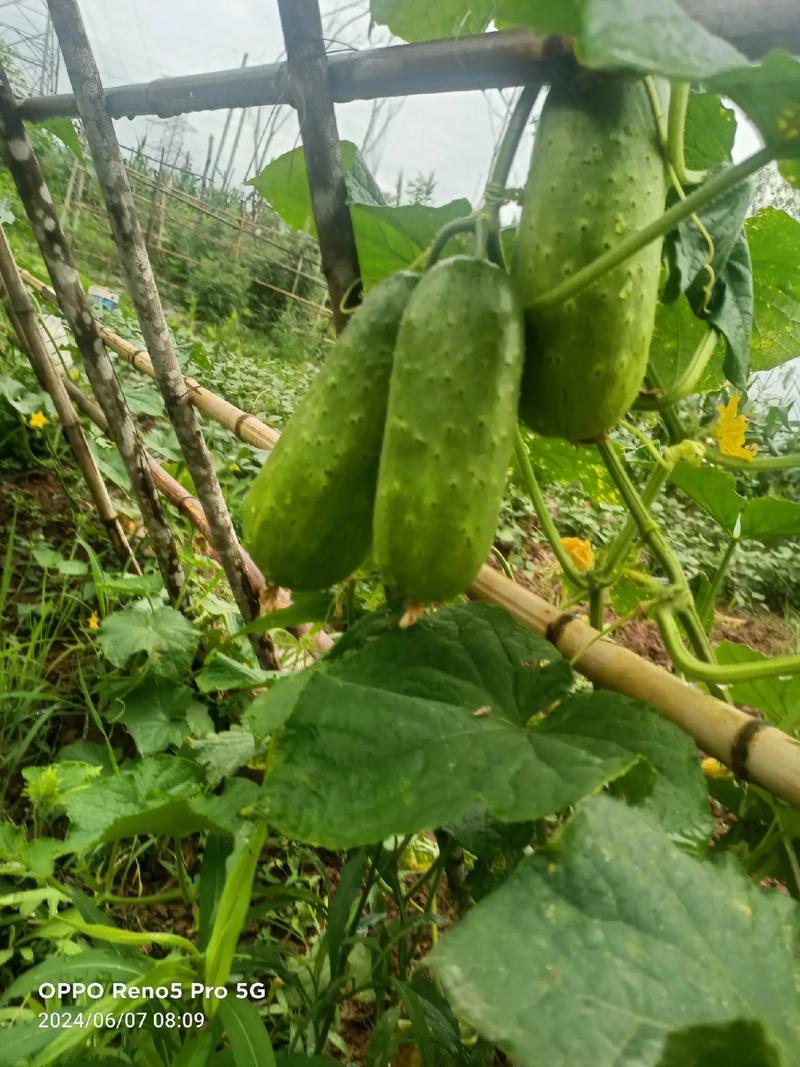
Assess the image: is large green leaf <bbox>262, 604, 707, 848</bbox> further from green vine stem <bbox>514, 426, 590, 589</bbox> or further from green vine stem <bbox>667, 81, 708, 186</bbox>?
green vine stem <bbox>667, 81, 708, 186</bbox>

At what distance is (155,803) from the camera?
2.79ft

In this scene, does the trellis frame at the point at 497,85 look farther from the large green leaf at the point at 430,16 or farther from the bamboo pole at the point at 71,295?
the bamboo pole at the point at 71,295

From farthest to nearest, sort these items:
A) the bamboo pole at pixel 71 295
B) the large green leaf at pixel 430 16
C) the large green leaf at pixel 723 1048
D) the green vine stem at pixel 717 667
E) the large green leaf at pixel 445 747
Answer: the bamboo pole at pixel 71 295, the large green leaf at pixel 430 16, the green vine stem at pixel 717 667, the large green leaf at pixel 445 747, the large green leaf at pixel 723 1048

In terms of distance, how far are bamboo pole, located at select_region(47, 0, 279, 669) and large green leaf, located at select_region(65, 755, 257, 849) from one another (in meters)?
0.31

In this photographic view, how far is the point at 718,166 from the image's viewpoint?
575 millimetres

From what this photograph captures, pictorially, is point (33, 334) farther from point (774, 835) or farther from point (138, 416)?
point (774, 835)

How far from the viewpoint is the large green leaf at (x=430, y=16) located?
61 centimetres

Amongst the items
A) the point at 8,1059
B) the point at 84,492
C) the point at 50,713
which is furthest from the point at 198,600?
the point at 8,1059

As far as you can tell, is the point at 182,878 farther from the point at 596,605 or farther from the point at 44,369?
the point at 44,369

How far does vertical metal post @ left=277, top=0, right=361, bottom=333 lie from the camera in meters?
0.54

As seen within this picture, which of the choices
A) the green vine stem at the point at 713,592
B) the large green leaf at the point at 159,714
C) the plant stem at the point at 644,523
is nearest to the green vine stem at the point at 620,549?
the plant stem at the point at 644,523

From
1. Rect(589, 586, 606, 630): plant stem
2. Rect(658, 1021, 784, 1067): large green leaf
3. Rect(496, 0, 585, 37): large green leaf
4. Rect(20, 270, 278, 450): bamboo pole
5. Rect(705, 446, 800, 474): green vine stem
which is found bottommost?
Rect(20, 270, 278, 450): bamboo pole

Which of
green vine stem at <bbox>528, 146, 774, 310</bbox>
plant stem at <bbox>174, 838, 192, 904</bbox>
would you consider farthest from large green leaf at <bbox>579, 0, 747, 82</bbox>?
plant stem at <bbox>174, 838, 192, 904</bbox>

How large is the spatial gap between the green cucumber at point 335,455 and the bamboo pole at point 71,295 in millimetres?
697
